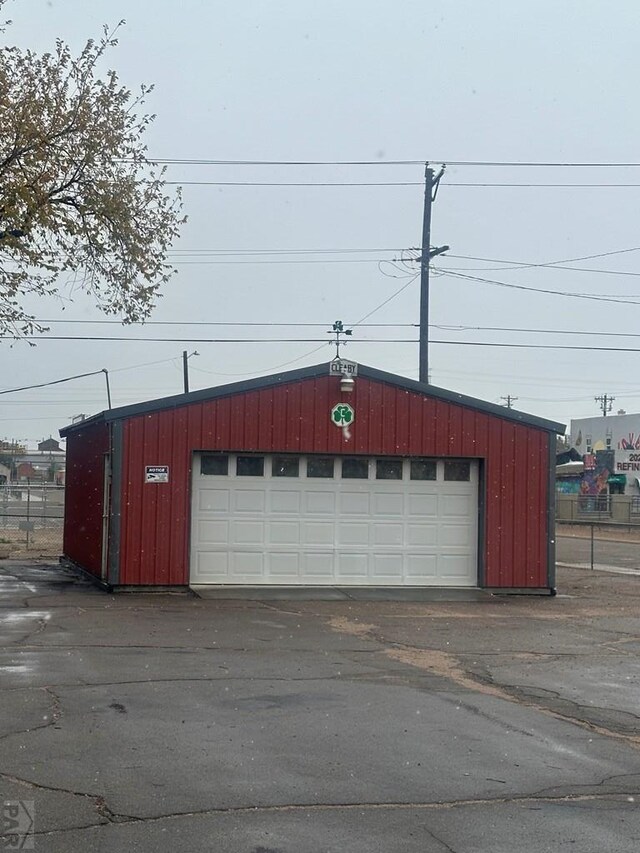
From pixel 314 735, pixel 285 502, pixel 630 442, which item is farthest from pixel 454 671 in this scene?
pixel 630 442

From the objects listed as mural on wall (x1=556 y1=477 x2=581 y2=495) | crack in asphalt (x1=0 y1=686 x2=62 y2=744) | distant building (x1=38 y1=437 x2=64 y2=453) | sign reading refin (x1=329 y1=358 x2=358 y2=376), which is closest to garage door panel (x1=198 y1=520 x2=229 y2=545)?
sign reading refin (x1=329 y1=358 x2=358 y2=376)

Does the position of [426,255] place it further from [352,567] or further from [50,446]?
[50,446]

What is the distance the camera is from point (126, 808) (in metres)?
6.01

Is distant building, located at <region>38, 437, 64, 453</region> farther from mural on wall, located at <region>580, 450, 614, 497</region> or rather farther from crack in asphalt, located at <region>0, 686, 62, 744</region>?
crack in asphalt, located at <region>0, 686, 62, 744</region>

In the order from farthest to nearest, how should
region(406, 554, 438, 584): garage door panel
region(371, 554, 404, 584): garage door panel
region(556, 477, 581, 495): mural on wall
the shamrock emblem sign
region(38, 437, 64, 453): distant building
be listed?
region(38, 437, 64, 453): distant building, region(556, 477, 581, 495): mural on wall, region(406, 554, 438, 584): garage door panel, region(371, 554, 404, 584): garage door panel, the shamrock emblem sign

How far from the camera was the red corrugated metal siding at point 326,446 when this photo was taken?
18.0m

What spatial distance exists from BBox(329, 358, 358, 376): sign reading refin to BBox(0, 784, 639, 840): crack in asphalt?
12379mm

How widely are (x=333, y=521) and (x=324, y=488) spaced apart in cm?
62

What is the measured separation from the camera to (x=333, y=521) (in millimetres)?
19031

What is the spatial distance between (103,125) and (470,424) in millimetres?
8187

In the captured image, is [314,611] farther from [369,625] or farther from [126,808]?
[126,808]

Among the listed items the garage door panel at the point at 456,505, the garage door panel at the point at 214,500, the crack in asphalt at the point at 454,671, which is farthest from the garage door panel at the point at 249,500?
the crack in asphalt at the point at 454,671

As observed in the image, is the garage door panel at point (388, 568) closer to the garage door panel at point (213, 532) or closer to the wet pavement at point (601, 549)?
the garage door panel at point (213, 532)

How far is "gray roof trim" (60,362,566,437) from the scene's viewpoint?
1802 cm
